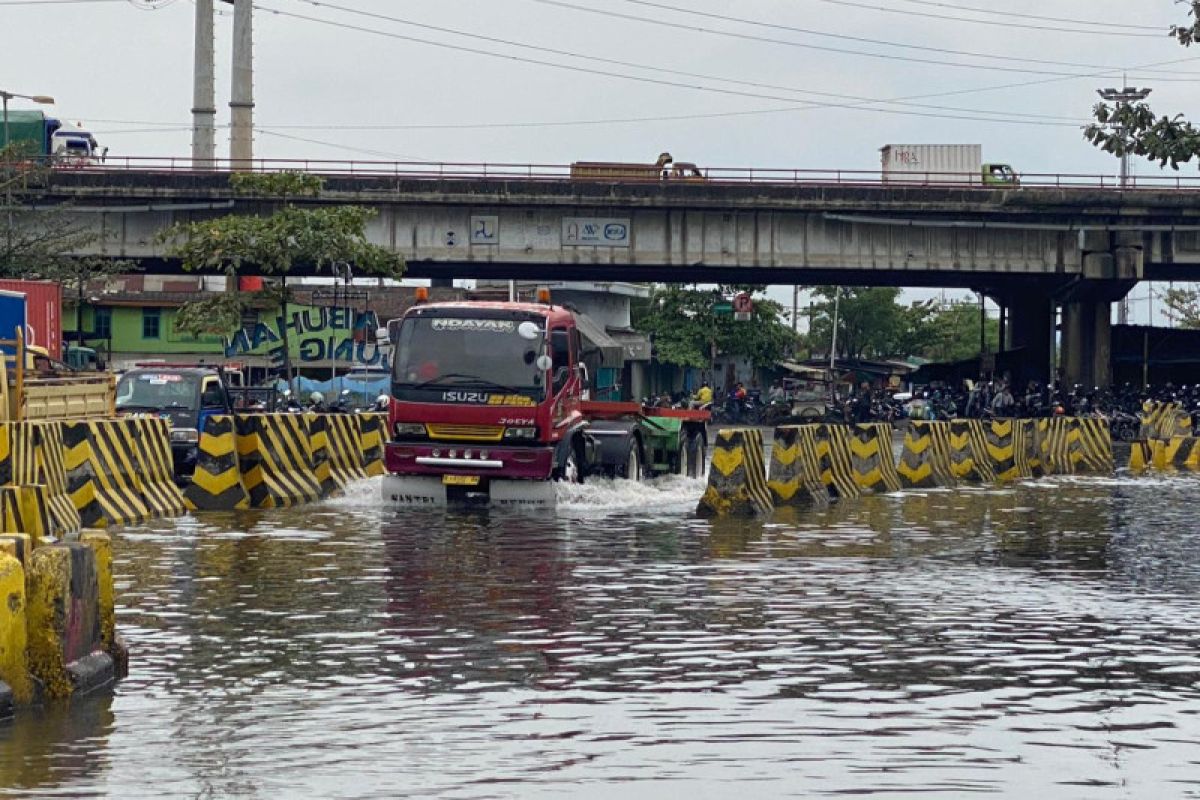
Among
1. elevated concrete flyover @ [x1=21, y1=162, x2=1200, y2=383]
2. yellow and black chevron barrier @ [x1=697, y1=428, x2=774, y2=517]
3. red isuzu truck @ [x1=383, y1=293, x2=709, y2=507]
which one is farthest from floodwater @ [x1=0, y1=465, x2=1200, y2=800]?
elevated concrete flyover @ [x1=21, y1=162, x2=1200, y2=383]

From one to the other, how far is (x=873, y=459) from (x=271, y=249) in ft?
92.4

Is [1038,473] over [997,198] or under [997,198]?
under

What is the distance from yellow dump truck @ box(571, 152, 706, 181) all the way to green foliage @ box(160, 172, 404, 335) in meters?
9.88

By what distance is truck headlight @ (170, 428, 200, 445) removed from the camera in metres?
29.1

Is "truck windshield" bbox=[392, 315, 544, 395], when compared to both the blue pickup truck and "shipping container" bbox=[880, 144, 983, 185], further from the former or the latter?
"shipping container" bbox=[880, 144, 983, 185]

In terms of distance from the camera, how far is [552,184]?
2507 inches

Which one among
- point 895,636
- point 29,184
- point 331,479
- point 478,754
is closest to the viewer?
point 478,754

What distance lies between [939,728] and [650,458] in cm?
1922

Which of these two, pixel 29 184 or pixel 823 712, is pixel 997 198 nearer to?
pixel 29 184

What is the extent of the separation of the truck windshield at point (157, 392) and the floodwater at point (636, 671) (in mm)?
9424

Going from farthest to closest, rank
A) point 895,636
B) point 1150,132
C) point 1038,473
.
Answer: point 1038,473 < point 1150,132 < point 895,636

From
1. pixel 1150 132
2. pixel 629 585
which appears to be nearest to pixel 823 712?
pixel 629 585

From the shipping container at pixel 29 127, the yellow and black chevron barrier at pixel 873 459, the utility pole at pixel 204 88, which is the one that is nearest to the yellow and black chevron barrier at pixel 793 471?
the yellow and black chevron barrier at pixel 873 459

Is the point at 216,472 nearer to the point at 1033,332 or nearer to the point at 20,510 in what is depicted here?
the point at 20,510
